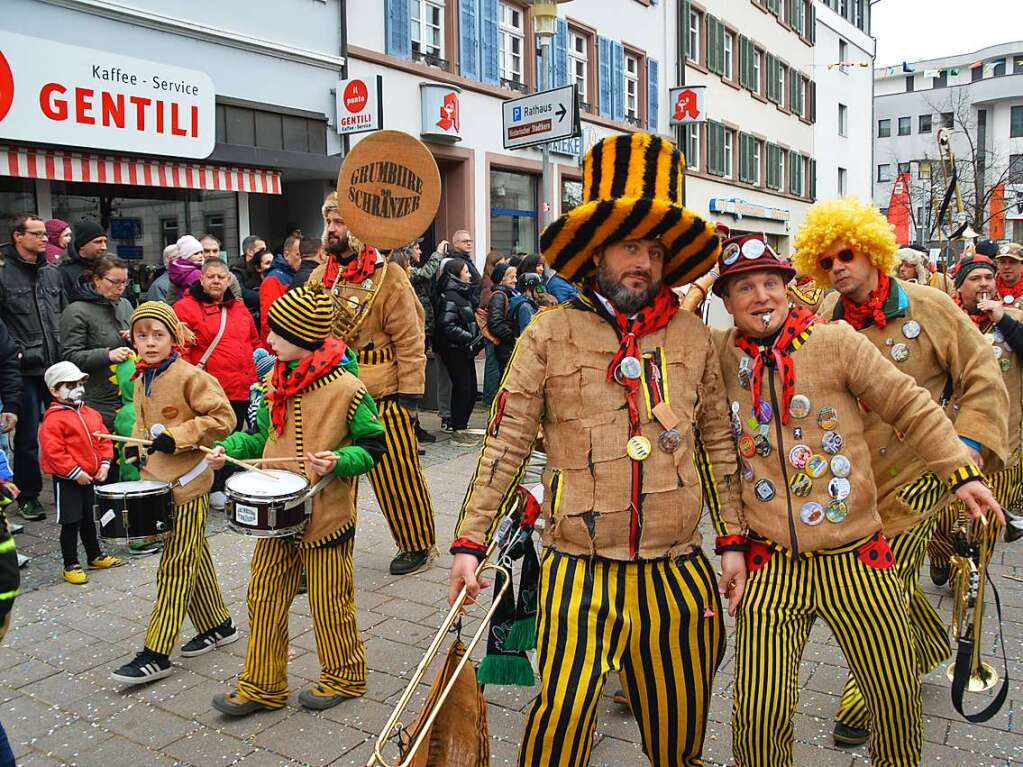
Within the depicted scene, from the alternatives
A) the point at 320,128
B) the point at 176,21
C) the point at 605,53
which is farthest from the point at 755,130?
the point at 176,21

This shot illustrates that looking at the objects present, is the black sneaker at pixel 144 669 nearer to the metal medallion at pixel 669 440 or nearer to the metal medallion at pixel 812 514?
the metal medallion at pixel 669 440

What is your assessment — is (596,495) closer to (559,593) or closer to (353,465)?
(559,593)

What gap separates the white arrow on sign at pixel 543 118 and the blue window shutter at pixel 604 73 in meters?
13.0

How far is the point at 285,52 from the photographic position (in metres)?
13.4

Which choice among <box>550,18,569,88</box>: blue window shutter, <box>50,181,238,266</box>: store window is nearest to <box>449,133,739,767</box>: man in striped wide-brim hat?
<box>50,181,238,266</box>: store window

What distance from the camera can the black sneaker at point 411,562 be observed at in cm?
584

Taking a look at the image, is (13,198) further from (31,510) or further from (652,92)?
(652,92)

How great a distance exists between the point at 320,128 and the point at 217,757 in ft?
38.8

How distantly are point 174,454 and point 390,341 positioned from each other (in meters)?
1.74

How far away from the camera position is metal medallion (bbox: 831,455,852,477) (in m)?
2.90

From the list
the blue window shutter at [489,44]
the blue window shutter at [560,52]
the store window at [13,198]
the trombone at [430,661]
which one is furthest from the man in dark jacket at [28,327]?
the blue window shutter at [560,52]

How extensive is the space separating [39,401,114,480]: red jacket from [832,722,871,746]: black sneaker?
419cm

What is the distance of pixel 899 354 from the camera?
3584 millimetres

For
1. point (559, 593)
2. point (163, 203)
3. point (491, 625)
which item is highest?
point (163, 203)
